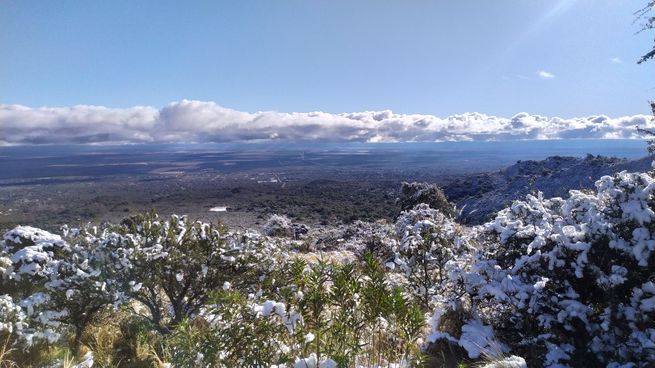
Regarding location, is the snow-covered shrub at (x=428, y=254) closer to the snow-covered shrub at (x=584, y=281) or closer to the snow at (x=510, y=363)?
the snow-covered shrub at (x=584, y=281)

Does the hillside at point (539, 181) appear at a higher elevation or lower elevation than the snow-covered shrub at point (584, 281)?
lower

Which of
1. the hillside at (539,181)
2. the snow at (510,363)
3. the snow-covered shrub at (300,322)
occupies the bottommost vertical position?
the hillside at (539,181)

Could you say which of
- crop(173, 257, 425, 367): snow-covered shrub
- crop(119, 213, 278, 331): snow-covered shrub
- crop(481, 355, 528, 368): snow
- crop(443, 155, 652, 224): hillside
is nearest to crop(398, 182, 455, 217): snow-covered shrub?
crop(443, 155, 652, 224): hillside

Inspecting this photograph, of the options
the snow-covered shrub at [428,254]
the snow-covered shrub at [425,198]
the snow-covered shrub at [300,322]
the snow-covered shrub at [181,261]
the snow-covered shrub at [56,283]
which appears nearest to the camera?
the snow-covered shrub at [300,322]

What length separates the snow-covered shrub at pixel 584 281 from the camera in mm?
3857

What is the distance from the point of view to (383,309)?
145 inches

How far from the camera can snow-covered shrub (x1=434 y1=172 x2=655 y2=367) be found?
3857 mm

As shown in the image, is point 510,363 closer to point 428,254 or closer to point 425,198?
point 428,254

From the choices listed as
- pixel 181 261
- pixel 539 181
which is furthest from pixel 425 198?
pixel 181 261

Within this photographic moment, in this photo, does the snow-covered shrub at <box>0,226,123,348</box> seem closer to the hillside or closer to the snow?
the snow

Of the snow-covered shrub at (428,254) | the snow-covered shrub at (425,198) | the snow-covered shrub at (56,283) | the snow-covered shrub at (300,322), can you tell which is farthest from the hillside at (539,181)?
the snow-covered shrub at (56,283)

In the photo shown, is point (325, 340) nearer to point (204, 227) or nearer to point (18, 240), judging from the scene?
point (204, 227)

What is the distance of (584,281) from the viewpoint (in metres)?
4.34

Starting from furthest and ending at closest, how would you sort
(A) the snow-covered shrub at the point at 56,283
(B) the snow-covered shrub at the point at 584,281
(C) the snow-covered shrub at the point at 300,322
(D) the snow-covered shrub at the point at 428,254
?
(D) the snow-covered shrub at the point at 428,254 < (A) the snow-covered shrub at the point at 56,283 < (B) the snow-covered shrub at the point at 584,281 < (C) the snow-covered shrub at the point at 300,322
